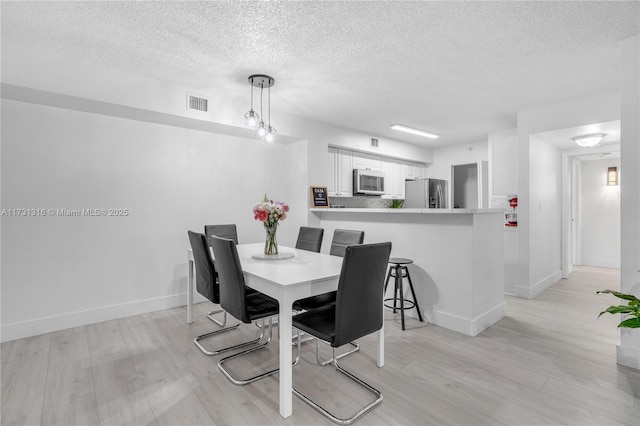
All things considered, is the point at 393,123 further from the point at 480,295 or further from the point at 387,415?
the point at 387,415

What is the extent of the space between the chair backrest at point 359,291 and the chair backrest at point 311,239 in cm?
144

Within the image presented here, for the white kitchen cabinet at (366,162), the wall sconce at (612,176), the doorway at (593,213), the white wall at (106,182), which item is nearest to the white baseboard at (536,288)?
the doorway at (593,213)

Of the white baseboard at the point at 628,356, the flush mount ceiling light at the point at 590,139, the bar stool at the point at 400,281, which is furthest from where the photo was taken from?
the flush mount ceiling light at the point at 590,139

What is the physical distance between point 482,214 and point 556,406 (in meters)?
1.62

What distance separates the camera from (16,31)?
2.38 meters

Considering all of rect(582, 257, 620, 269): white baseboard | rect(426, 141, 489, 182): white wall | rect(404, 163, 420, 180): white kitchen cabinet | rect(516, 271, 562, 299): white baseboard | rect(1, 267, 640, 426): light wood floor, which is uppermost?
rect(426, 141, 489, 182): white wall

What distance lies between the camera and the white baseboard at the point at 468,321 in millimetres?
2891

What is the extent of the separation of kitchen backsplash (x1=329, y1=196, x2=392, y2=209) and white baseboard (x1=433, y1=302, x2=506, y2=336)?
2.63 meters

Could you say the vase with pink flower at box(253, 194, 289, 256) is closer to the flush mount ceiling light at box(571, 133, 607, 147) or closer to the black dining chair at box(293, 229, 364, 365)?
the black dining chair at box(293, 229, 364, 365)

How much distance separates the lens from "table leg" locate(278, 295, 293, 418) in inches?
69.8

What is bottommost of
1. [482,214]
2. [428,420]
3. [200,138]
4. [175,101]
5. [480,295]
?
[428,420]

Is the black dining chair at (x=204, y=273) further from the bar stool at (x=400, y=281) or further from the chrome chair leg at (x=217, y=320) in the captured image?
the bar stool at (x=400, y=281)

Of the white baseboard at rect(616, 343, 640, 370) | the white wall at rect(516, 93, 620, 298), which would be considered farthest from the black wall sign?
the white baseboard at rect(616, 343, 640, 370)

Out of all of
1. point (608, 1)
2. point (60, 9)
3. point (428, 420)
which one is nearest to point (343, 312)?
point (428, 420)
